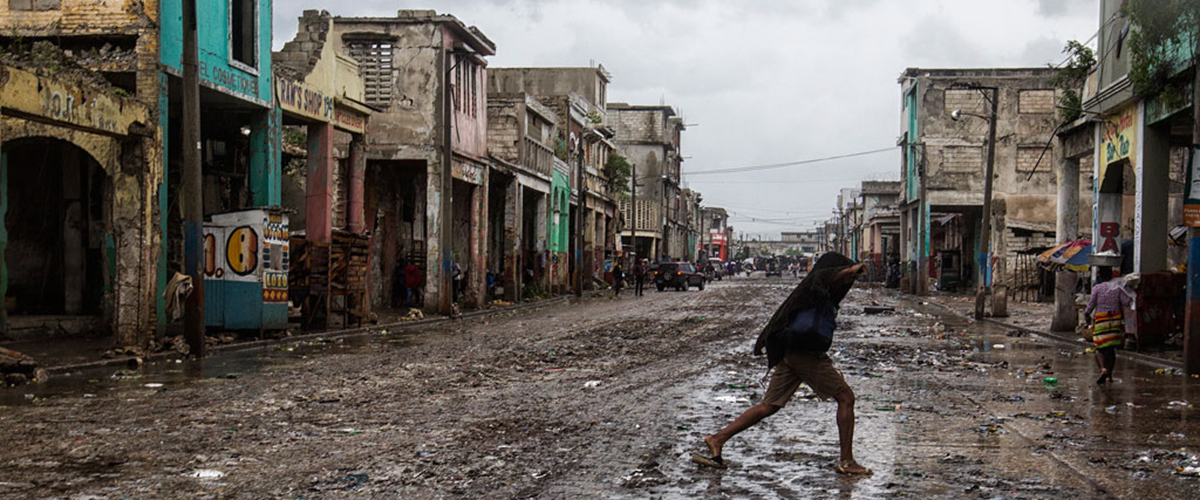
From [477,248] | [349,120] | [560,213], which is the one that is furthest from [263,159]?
[560,213]

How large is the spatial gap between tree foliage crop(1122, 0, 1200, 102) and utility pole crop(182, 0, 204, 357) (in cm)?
1440

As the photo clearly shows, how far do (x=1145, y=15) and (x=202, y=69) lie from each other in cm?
1549

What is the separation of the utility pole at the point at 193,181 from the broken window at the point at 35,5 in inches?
109

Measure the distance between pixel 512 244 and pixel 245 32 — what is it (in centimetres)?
2168

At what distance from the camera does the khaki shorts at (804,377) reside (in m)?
7.77

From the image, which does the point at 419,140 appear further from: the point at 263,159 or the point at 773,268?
the point at 773,268

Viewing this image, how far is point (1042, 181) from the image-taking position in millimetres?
54781

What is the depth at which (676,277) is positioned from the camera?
58.5 metres

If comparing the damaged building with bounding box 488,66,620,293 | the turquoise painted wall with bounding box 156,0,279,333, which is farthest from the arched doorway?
the damaged building with bounding box 488,66,620,293

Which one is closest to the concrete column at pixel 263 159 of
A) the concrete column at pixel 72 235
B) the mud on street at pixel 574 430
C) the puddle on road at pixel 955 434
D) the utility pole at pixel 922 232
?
the concrete column at pixel 72 235

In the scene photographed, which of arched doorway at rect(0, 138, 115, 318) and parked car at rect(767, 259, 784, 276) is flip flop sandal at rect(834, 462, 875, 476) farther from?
parked car at rect(767, 259, 784, 276)

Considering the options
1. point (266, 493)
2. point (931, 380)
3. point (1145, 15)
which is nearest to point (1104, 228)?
point (1145, 15)

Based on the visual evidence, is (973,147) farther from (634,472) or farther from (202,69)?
(634,472)

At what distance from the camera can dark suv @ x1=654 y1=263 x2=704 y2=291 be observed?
58531 mm
